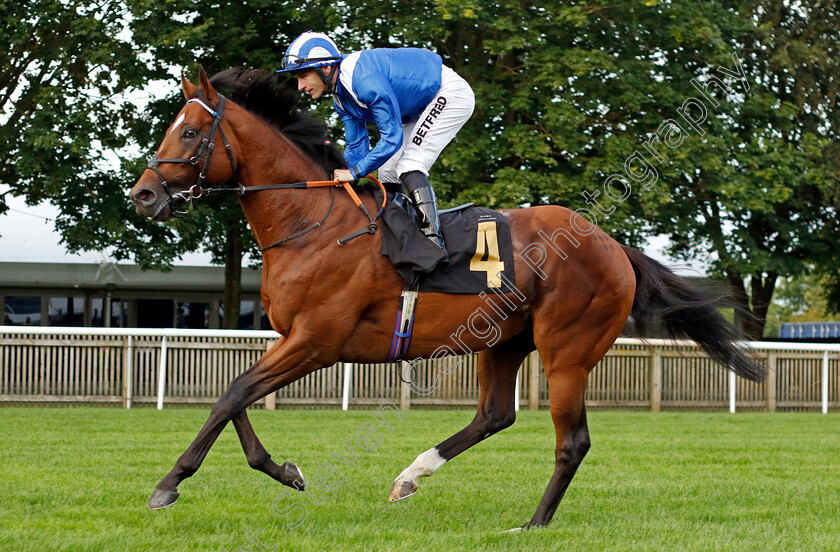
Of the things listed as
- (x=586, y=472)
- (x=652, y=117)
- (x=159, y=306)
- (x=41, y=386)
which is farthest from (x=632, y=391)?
(x=159, y=306)

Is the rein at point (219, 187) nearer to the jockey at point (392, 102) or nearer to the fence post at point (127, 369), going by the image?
the jockey at point (392, 102)

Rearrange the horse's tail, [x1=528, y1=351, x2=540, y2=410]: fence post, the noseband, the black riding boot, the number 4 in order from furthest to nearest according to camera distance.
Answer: [x1=528, y1=351, x2=540, y2=410]: fence post, the horse's tail, the number 4, the black riding boot, the noseband

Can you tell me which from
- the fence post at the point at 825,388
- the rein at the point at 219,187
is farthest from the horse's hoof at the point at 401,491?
Result: the fence post at the point at 825,388

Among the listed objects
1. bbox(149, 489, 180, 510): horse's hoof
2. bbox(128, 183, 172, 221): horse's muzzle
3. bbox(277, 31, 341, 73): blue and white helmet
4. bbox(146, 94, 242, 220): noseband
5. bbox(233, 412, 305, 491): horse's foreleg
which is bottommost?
bbox(149, 489, 180, 510): horse's hoof

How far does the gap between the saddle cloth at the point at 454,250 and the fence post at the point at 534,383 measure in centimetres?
836

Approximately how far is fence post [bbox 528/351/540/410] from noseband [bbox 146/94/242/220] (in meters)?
9.09

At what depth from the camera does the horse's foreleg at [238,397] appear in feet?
13.9

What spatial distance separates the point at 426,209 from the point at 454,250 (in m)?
0.28

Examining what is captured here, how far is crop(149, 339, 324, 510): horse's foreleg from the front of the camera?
4.23 m

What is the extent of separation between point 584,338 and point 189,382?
8487 millimetres

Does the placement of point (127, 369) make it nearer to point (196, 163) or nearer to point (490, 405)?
point (490, 405)

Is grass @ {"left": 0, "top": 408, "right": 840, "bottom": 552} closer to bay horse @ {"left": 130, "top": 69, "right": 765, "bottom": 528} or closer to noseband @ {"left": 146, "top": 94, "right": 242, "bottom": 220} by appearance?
bay horse @ {"left": 130, "top": 69, "right": 765, "bottom": 528}

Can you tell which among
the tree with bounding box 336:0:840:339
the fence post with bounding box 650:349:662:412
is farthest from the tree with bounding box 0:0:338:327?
the fence post with bounding box 650:349:662:412

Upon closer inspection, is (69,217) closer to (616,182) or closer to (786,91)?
(616,182)
